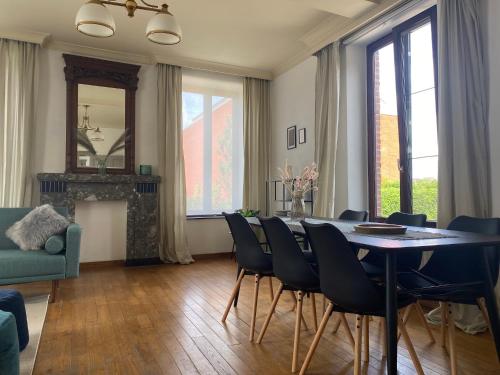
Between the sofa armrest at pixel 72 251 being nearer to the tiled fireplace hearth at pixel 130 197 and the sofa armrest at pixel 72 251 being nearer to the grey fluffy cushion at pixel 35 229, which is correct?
the grey fluffy cushion at pixel 35 229

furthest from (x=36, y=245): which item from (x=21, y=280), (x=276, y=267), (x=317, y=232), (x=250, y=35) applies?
(x=250, y=35)

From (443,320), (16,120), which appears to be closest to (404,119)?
(443,320)

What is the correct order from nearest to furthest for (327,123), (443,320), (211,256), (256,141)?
(443,320) → (327,123) → (211,256) → (256,141)

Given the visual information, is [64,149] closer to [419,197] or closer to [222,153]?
[222,153]

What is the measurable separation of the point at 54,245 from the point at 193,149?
116 inches

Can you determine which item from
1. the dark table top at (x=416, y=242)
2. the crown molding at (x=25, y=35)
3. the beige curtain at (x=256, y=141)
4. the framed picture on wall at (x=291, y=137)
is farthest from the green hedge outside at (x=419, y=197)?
the crown molding at (x=25, y=35)

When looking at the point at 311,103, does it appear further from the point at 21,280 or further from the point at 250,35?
the point at 21,280

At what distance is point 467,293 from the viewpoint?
6.34 feet

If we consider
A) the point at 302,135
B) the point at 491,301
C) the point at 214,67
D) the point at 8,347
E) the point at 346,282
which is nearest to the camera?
the point at 8,347

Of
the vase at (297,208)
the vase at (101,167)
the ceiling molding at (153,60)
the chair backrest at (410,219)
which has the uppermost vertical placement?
the ceiling molding at (153,60)

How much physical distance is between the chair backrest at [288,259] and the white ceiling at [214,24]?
2411 millimetres

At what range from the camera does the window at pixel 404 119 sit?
11.4 ft

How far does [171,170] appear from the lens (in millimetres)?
5277

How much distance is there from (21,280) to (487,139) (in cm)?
396
